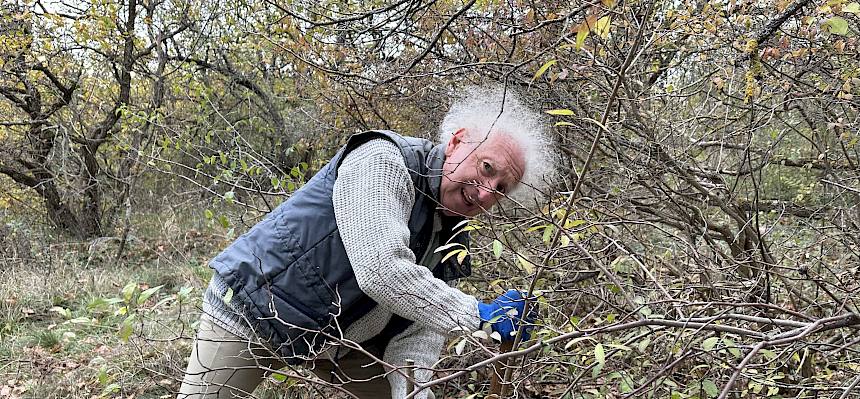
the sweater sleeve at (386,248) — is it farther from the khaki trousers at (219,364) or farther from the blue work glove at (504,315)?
the khaki trousers at (219,364)

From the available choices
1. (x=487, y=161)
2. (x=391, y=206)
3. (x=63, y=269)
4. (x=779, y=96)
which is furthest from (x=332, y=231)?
(x=63, y=269)

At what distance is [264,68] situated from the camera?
26.8 feet

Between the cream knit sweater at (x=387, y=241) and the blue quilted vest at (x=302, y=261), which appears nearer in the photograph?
the cream knit sweater at (x=387, y=241)

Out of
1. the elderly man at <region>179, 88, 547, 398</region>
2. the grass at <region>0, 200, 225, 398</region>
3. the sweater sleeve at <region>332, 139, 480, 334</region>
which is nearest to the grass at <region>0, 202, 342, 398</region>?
the grass at <region>0, 200, 225, 398</region>

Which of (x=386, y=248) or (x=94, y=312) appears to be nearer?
(x=386, y=248)

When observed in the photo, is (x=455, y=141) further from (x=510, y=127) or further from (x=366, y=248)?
(x=366, y=248)

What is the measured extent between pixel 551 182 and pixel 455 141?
652 millimetres

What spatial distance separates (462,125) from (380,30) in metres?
2.04

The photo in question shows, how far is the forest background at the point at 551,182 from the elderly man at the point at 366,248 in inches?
6.4

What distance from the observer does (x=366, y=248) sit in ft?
6.13

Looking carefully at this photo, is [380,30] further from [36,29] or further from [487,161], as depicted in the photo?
[36,29]

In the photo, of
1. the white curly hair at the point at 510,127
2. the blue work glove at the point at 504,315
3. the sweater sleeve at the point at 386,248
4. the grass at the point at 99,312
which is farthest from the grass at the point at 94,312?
the white curly hair at the point at 510,127

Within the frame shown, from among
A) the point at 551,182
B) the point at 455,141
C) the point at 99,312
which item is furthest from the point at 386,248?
the point at 99,312

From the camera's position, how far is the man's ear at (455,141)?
7.16ft
